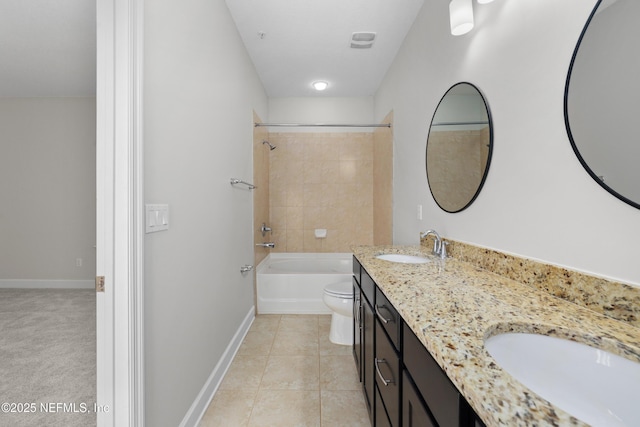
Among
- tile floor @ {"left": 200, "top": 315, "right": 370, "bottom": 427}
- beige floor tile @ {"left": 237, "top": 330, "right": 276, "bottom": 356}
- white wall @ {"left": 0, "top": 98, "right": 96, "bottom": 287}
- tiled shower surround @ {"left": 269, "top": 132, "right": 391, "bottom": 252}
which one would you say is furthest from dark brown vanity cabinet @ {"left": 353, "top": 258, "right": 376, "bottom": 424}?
white wall @ {"left": 0, "top": 98, "right": 96, "bottom": 287}

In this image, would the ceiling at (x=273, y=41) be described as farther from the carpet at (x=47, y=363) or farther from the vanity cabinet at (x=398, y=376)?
the carpet at (x=47, y=363)

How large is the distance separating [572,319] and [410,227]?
63.7 inches

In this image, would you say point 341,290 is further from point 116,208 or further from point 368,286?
point 116,208

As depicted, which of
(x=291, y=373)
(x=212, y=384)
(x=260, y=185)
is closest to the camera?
(x=212, y=384)

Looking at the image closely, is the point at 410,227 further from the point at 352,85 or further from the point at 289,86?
the point at 289,86

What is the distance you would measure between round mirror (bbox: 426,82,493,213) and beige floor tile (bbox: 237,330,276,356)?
1.77m

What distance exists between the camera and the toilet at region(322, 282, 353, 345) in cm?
213

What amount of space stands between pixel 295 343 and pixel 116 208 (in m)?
1.86

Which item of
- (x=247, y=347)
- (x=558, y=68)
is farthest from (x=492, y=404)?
(x=247, y=347)

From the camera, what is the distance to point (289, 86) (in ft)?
11.3

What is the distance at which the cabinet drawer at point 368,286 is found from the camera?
130cm

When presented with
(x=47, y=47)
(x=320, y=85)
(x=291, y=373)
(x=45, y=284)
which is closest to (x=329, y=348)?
(x=291, y=373)

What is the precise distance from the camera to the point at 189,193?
56.8 inches

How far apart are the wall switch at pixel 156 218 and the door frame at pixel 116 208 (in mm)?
97
